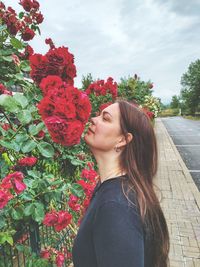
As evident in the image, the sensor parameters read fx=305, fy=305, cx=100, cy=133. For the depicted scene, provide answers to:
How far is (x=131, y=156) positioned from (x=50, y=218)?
700 mm

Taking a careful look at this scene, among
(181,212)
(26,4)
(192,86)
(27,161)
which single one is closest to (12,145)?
(27,161)

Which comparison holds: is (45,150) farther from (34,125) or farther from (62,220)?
(62,220)

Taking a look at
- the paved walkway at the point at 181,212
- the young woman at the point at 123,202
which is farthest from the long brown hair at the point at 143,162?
the paved walkway at the point at 181,212

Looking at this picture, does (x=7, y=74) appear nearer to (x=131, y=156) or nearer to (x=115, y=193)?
(x=131, y=156)

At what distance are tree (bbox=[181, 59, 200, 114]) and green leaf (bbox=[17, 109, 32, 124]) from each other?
67056 mm

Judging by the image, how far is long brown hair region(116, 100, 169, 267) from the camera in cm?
143

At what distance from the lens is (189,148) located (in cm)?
→ 1462

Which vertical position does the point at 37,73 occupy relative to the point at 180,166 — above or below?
above

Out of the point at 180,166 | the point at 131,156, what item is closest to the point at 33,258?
the point at 131,156

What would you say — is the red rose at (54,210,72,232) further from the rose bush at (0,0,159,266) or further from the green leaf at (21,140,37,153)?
the green leaf at (21,140,37,153)

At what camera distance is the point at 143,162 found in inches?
60.5

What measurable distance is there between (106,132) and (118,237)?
56 centimetres

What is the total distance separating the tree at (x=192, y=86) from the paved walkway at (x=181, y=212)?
59.6m

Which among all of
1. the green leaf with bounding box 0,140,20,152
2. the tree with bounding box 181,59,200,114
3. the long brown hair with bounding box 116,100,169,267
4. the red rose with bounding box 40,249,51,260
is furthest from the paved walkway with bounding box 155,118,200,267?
the tree with bounding box 181,59,200,114
